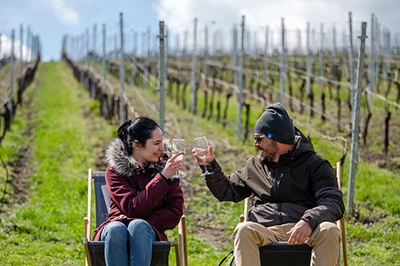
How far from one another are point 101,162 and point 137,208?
6435 millimetres

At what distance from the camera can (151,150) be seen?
391 cm

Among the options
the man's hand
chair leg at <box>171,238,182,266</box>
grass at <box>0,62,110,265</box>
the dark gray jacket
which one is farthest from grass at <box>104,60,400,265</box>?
the man's hand

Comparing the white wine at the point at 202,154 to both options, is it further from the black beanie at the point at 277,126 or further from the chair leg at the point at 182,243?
the chair leg at the point at 182,243

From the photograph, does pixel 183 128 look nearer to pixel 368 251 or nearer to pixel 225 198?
pixel 368 251

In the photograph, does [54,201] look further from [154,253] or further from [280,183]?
[280,183]

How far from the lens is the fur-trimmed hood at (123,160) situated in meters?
3.90

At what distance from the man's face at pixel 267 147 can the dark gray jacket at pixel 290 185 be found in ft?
0.15

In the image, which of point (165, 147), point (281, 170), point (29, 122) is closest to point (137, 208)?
point (165, 147)

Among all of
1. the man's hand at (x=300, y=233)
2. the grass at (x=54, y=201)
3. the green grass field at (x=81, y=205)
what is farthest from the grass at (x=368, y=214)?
the man's hand at (x=300, y=233)

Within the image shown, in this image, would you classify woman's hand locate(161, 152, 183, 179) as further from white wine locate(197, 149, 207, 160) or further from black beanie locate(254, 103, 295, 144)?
black beanie locate(254, 103, 295, 144)

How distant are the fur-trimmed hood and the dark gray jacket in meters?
0.31

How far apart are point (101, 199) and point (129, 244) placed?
96 cm

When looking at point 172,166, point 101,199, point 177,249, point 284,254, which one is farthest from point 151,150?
point 284,254

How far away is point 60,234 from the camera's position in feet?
19.6
